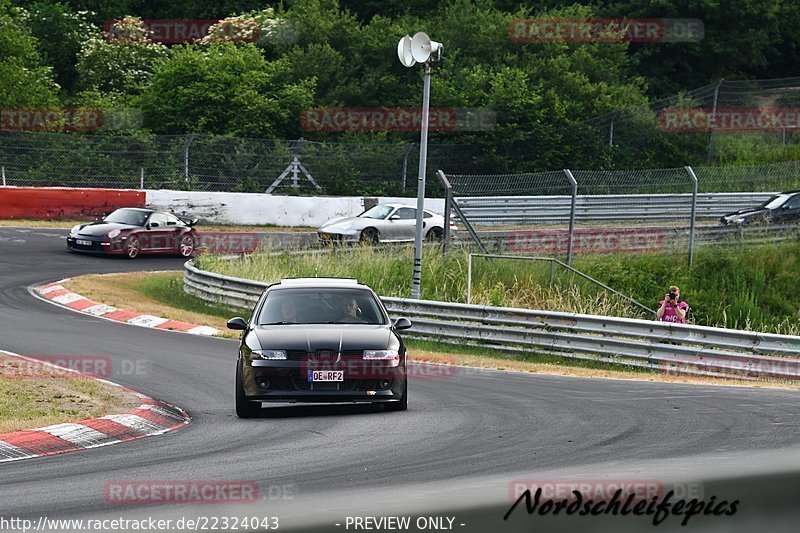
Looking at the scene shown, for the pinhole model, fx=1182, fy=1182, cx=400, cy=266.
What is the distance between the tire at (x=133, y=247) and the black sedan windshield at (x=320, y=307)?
1743 cm

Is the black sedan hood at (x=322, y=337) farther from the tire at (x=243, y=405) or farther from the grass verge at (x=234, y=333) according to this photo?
the grass verge at (x=234, y=333)

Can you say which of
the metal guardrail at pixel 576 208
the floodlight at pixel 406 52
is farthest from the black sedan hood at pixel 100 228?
the floodlight at pixel 406 52

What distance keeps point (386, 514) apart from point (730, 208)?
28.2m

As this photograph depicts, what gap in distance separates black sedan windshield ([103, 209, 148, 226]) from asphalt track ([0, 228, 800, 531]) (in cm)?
1362

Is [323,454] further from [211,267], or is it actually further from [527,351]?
[211,267]

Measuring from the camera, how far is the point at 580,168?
41.1 metres

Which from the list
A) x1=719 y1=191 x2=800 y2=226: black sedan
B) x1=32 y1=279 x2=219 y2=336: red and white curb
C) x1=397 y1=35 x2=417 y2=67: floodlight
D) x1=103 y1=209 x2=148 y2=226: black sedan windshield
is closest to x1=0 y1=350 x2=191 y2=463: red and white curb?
x1=32 y1=279 x2=219 y2=336: red and white curb

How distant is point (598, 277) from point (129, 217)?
12.1m

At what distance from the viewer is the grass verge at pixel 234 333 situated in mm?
16453

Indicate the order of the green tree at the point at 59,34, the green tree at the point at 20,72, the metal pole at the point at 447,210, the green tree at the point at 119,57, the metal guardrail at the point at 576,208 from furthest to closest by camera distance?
the green tree at the point at 59,34, the green tree at the point at 119,57, the green tree at the point at 20,72, the metal guardrail at the point at 576,208, the metal pole at the point at 447,210

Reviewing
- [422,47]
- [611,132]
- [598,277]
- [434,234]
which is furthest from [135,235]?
[611,132]

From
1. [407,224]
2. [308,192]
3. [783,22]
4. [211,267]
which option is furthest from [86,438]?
[783,22]

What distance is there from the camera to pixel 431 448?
8828mm

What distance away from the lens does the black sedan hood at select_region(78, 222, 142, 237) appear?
92.9 ft
